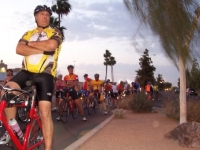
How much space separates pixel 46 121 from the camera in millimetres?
4555

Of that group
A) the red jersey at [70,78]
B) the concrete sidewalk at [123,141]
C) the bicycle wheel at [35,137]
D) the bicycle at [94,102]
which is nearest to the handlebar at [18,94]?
the bicycle wheel at [35,137]

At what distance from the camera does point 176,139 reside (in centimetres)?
760

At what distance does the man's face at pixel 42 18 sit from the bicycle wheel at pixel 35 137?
1.22m

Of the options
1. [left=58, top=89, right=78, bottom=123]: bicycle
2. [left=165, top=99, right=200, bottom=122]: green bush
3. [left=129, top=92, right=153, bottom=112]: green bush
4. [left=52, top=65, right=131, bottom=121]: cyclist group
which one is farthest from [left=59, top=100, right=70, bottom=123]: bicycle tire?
[left=129, top=92, right=153, bottom=112]: green bush

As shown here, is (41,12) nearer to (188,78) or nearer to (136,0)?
(136,0)

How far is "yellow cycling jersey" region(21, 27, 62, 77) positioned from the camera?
178 inches

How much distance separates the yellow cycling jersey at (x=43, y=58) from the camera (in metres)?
4.53

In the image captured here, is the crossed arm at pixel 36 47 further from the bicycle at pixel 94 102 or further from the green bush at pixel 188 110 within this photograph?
the bicycle at pixel 94 102

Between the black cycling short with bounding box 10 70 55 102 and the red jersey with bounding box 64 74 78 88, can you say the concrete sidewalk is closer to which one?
the black cycling short with bounding box 10 70 55 102

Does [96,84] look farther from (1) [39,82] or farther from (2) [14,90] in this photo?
(2) [14,90]

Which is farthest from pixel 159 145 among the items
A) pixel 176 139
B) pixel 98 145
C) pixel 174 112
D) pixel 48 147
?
pixel 174 112

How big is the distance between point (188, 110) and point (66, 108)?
3.95m

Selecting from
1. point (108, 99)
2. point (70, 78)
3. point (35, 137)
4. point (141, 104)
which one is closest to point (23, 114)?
point (35, 137)

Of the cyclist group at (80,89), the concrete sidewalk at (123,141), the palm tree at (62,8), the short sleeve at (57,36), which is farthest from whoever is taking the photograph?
the palm tree at (62,8)
